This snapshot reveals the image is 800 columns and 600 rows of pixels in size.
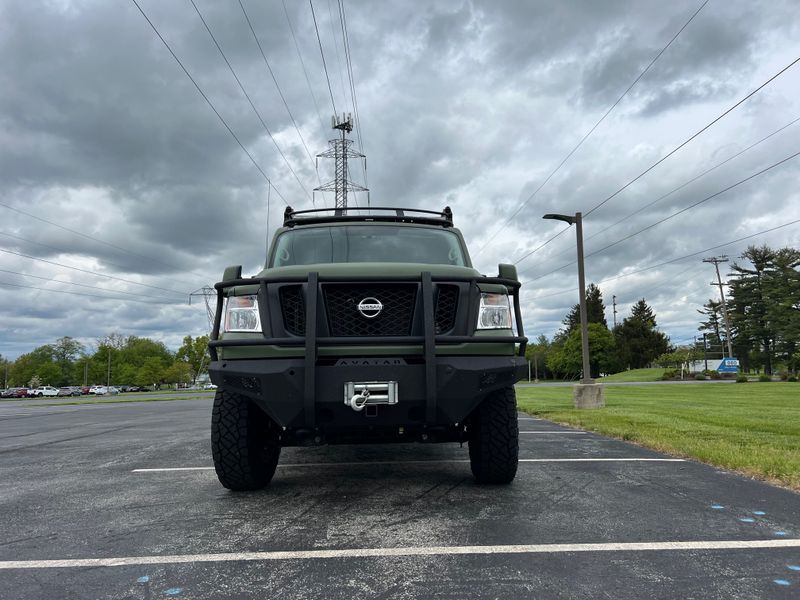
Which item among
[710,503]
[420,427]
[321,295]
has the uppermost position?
[321,295]

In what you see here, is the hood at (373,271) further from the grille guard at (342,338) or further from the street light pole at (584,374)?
the street light pole at (584,374)

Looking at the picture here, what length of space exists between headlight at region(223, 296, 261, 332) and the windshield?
50.7 inches

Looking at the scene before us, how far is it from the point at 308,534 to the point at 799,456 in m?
5.39

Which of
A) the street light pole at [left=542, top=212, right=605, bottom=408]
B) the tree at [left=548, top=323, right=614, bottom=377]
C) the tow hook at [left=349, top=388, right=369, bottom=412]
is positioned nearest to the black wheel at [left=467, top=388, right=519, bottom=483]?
the tow hook at [left=349, top=388, right=369, bottom=412]

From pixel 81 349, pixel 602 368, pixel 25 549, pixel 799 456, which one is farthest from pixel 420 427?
pixel 81 349

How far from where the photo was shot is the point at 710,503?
3875mm

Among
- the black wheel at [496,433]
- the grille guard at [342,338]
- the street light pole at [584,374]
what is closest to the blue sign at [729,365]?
the street light pole at [584,374]

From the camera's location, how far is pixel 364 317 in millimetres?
3855

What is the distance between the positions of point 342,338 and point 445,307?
32.2 inches

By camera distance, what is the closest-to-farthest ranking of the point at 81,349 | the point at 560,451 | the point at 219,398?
the point at 219,398, the point at 560,451, the point at 81,349

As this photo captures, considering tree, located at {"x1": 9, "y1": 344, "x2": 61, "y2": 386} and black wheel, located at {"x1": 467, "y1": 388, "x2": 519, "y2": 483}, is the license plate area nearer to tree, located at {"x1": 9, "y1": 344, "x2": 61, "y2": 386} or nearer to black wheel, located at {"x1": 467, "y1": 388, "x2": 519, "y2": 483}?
black wheel, located at {"x1": 467, "y1": 388, "x2": 519, "y2": 483}

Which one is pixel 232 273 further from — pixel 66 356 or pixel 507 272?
pixel 66 356

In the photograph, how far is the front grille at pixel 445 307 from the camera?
3893mm

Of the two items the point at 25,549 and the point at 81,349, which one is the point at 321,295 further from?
the point at 81,349
